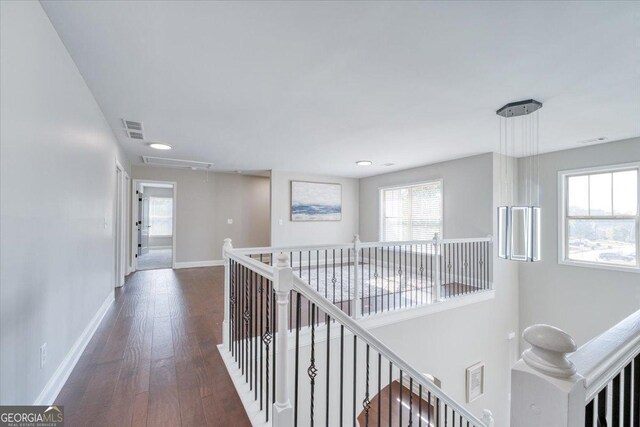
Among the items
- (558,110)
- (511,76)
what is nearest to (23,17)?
(511,76)

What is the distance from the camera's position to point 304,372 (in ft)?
9.13

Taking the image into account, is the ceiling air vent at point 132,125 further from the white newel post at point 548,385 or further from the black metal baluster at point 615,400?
the black metal baluster at point 615,400

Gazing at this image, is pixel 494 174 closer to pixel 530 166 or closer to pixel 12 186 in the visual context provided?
pixel 530 166

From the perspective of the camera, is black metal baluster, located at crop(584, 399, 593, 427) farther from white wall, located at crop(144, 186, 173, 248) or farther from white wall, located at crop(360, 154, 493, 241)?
white wall, located at crop(144, 186, 173, 248)

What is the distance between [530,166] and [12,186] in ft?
20.5

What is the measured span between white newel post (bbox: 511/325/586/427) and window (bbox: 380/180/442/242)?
5364mm

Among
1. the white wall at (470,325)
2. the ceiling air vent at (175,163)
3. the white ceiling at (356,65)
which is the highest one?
the white ceiling at (356,65)

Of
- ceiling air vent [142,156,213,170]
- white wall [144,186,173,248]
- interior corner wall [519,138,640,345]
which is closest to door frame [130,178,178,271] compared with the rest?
ceiling air vent [142,156,213,170]

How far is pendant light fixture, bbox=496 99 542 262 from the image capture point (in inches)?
115

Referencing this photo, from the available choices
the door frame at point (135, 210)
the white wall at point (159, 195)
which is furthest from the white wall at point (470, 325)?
the white wall at point (159, 195)

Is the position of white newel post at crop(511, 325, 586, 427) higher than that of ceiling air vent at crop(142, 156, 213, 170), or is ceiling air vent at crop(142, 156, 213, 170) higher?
ceiling air vent at crop(142, 156, 213, 170)

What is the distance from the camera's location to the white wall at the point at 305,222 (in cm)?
654

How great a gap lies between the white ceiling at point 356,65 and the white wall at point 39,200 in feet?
0.93

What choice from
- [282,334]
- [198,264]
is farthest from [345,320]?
[198,264]
